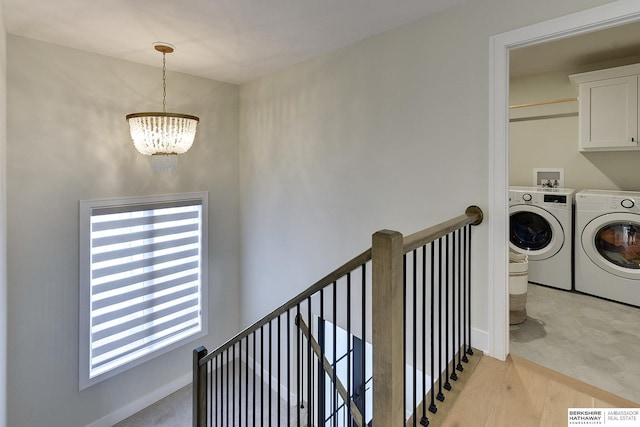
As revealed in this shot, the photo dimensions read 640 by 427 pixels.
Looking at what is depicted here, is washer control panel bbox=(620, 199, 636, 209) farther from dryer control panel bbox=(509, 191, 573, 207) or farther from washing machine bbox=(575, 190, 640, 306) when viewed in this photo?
dryer control panel bbox=(509, 191, 573, 207)

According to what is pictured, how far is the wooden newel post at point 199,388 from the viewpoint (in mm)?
2512

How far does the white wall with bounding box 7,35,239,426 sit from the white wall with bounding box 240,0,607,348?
0.96 meters

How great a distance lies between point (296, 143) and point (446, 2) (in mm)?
1624

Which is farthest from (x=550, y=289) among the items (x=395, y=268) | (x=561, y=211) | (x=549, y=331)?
(x=395, y=268)

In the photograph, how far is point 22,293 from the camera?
2.55 meters

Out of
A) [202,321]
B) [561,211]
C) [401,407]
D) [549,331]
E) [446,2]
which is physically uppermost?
[446,2]

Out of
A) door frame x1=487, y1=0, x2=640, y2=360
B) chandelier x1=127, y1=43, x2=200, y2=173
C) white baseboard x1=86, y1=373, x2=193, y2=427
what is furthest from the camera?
white baseboard x1=86, y1=373, x2=193, y2=427

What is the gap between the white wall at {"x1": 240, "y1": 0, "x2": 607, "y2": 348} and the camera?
1.98 meters

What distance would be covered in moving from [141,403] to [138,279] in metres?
1.23

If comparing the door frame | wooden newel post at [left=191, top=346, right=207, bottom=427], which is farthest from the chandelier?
the door frame

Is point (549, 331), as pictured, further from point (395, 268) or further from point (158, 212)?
point (158, 212)

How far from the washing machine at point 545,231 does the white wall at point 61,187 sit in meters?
3.80

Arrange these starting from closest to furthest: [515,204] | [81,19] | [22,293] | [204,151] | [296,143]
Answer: [81,19], [22,293], [296,143], [204,151], [515,204]

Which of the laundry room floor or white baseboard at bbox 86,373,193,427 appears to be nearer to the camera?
the laundry room floor
